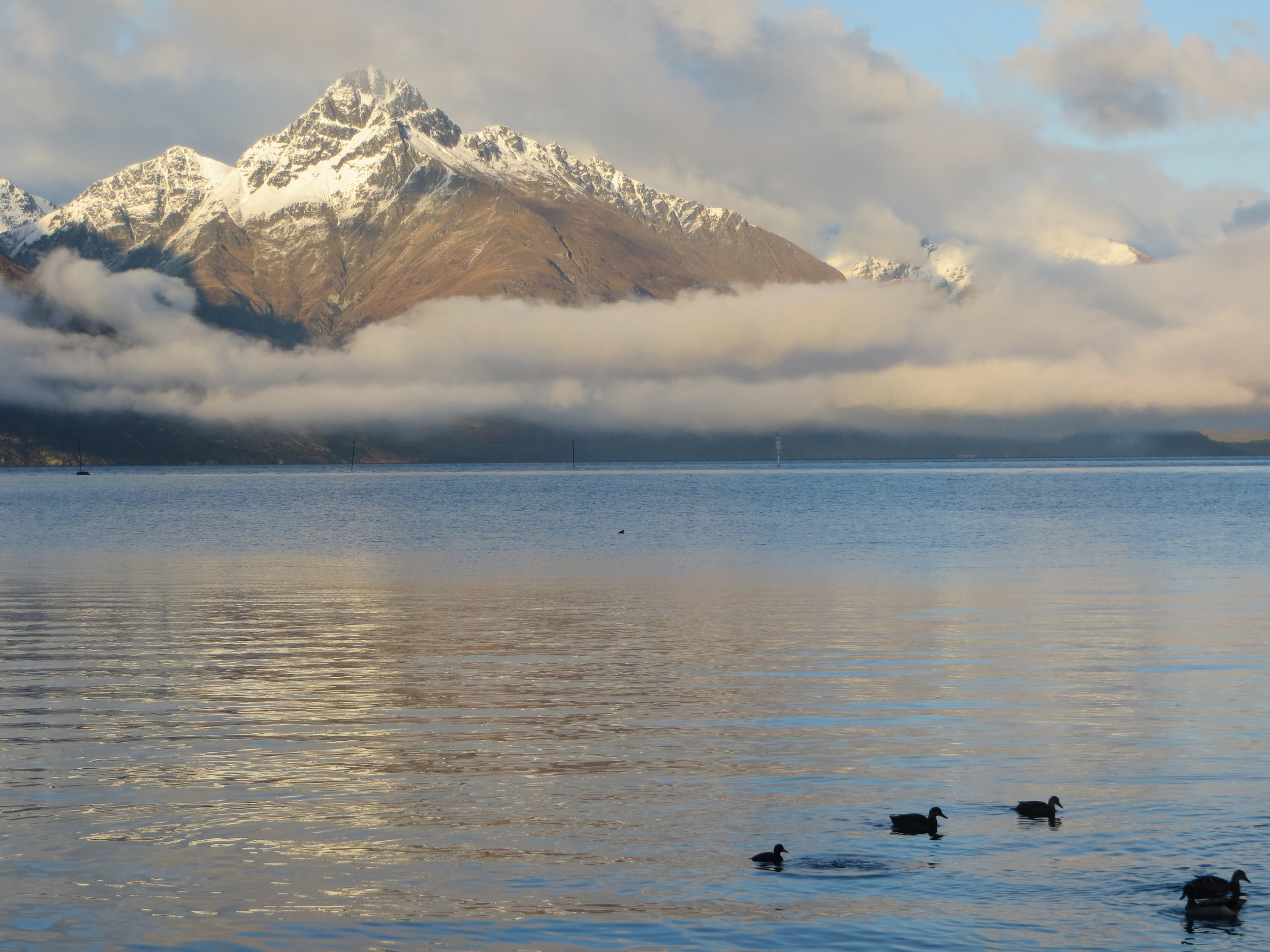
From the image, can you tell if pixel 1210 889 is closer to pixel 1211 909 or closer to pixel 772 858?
pixel 1211 909

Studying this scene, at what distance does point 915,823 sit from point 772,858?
2.69 m

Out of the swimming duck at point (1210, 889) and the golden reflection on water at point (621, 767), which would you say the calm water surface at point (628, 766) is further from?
the swimming duck at point (1210, 889)

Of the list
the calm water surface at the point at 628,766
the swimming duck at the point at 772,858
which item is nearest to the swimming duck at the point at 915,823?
the calm water surface at the point at 628,766

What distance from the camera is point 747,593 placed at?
61438 mm

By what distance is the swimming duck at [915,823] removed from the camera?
21125 mm

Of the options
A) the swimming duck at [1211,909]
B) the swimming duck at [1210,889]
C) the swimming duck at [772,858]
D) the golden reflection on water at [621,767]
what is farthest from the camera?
the swimming duck at [772,858]

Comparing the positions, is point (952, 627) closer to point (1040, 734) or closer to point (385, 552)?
point (1040, 734)

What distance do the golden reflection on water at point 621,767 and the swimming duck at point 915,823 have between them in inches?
9.8

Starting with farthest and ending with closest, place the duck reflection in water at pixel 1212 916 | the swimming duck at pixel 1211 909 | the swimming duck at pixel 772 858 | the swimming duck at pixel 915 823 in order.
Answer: the swimming duck at pixel 915 823, the swimming duck at pixel 772 858, the swimming duck at pixel 1211 909, the duck reflection in water at pixel 1212 916

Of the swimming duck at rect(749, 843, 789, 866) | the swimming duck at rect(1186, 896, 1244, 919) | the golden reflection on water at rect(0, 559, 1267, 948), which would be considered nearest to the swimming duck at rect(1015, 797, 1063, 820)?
the golden reflection on water at rect(0, 559, 1267, 948)

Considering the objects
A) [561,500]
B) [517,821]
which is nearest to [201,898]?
[517,821]

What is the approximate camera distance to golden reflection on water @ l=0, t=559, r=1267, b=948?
61.4 ft

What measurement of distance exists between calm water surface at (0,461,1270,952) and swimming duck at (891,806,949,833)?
19cm

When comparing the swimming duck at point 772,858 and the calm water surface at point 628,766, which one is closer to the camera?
the calm water surface at point 628,766
